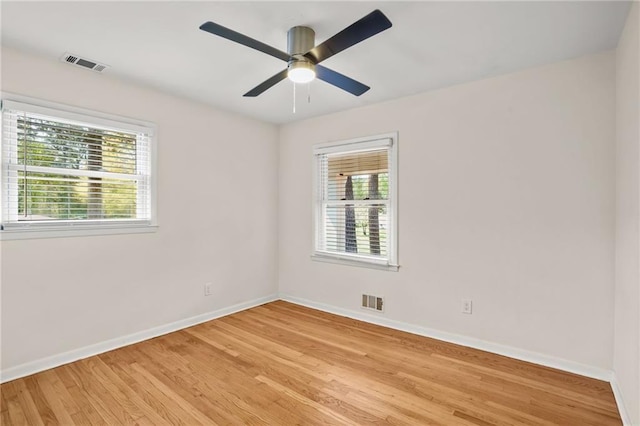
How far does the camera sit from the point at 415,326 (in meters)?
3.38

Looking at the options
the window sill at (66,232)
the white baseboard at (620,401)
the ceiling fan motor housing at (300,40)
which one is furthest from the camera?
the window sill at (66,232)

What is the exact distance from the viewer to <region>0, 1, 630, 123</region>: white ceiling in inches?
76.7

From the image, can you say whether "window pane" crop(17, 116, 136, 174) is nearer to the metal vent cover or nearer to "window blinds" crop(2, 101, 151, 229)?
"window blinds" crop(2, 101, 151, 229)

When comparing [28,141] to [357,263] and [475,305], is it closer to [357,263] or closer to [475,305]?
[357,263]

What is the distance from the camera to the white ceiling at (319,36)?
1.95 meters

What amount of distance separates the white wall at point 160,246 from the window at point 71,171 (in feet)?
0.40

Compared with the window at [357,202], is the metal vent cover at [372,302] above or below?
below

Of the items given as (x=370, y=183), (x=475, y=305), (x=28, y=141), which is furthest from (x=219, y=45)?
(x=475, y=305)

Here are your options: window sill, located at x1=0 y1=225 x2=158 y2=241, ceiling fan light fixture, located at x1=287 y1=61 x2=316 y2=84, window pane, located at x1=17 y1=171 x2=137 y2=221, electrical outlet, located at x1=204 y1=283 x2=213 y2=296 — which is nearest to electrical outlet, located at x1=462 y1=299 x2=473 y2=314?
ceiling fan light fixture, located at x1=287 y1=61 x2=316 y2=84

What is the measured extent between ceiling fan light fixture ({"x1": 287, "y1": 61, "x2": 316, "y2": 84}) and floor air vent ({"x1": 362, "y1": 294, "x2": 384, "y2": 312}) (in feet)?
8.06

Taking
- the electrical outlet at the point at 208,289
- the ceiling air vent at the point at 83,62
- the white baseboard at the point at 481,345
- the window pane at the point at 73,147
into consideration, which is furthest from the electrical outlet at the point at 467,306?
the ceiling air vent at the point at 83,62

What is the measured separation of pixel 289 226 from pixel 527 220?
110 inches

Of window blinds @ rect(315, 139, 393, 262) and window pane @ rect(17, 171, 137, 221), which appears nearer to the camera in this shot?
window pane @ rect(17, 171, 137, 221)

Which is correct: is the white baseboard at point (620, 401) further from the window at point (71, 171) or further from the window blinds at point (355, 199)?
the window at point (71, 171)
